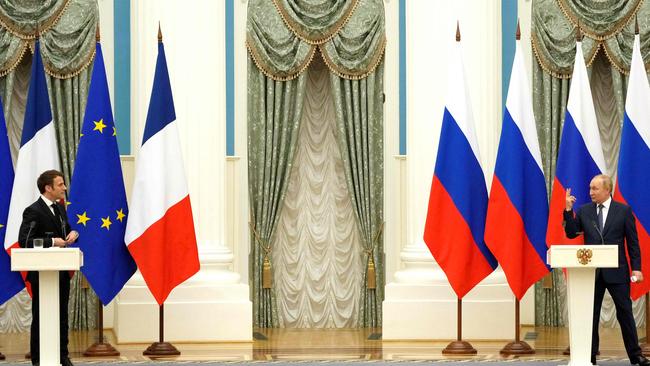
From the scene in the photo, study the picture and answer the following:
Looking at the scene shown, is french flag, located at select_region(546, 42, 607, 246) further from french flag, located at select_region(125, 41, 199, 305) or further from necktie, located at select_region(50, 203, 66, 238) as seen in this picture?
necktie, located at select_region(50, 203, 66, 238)

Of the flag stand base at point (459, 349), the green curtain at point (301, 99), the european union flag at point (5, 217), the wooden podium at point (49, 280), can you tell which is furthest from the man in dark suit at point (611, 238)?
the european union flag at point (5, 217)

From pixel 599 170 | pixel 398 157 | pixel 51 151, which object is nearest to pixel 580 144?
pixel 599 170

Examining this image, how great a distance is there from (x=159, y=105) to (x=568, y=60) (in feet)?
14.2

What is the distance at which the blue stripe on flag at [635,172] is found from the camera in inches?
409

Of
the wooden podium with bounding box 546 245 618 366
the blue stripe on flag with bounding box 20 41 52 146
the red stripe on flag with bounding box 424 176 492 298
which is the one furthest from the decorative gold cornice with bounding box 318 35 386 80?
the wooden podium with bounding box 546 245 618 366

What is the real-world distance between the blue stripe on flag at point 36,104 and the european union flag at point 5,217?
0.56 feet

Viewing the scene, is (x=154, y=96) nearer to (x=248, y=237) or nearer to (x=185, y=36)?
(x=185, y=36)

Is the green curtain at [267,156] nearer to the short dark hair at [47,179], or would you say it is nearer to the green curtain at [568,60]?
the green curtain at [568,60]

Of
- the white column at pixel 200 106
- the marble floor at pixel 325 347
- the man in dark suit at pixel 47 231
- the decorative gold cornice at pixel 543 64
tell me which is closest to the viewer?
the man in dark suit at pixel 47 231

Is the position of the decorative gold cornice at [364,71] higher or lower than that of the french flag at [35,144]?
higher

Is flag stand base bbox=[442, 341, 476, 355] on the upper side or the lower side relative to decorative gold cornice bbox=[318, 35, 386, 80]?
lower

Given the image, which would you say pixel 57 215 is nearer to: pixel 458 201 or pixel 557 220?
pixel 458 201

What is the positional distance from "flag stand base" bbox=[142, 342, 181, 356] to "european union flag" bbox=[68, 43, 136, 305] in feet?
1.87

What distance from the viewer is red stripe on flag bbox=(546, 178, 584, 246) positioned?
10398 mm
